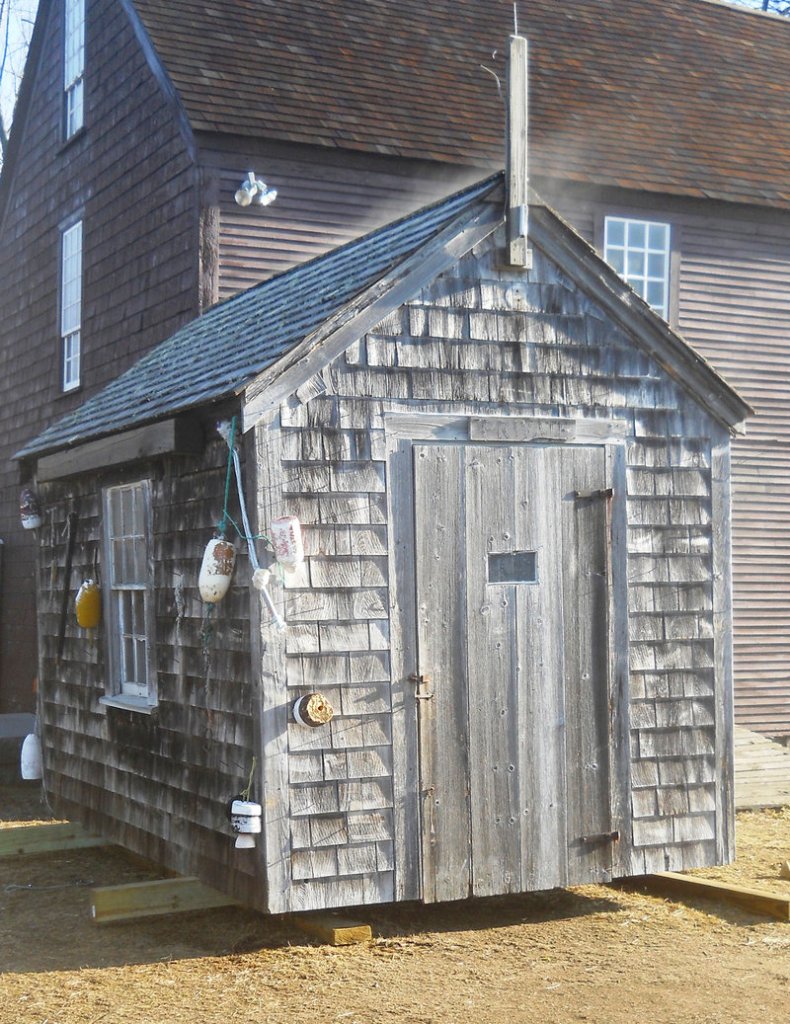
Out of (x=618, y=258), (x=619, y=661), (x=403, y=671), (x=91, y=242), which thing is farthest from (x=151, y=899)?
(x=91, y=242)

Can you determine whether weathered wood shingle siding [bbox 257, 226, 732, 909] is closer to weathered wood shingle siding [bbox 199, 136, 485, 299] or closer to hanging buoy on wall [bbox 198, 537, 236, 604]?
hanging buoy on wall [bbox 198, 537, 236, 604]

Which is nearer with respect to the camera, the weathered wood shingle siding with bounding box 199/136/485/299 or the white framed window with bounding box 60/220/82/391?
the weathered wood shingle siding with bounding box 199/136/485/299

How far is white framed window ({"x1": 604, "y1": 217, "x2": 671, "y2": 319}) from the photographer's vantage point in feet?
49.7

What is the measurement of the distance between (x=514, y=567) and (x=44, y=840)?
4.53m

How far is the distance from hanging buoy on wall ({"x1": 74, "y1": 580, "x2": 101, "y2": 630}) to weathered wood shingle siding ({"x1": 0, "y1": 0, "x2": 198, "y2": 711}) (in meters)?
4.14

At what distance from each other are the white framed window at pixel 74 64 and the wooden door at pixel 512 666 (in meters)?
10.4

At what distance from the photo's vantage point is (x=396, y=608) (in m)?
7.62

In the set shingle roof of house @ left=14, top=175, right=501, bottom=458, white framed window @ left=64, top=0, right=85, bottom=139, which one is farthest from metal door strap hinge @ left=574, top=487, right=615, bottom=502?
white framed window @ left=64, top=0, right=85, bottom=139

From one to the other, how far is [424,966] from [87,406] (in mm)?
5494

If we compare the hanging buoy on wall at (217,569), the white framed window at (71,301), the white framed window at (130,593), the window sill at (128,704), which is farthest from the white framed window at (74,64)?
the hanging buoy on wall at (217,569)

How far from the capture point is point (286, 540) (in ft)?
23.7

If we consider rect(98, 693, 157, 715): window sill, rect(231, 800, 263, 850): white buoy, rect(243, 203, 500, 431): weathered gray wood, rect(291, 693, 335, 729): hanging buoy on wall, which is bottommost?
rect(231, 800, 263, 850): white buoy

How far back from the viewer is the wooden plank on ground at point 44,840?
397 inches

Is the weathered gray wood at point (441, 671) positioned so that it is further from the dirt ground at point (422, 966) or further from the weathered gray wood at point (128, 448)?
the weathered gray wood at point (128, 448)
